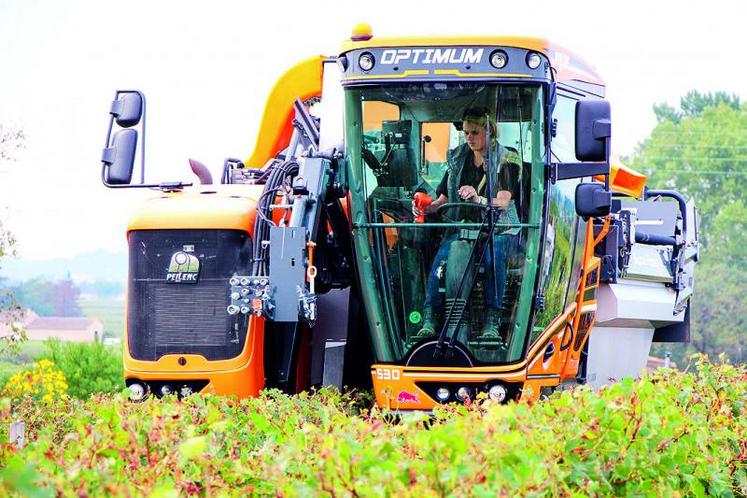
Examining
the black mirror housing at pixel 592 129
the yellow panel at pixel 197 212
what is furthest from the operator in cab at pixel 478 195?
the yellow panel at pixel 197 212

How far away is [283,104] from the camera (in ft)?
40.1

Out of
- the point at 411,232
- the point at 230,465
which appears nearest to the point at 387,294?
the point at 411,232

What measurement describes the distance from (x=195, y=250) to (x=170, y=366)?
0.84 metres

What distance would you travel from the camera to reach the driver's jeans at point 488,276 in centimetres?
925

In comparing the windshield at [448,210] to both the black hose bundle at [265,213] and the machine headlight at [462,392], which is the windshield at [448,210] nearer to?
the machine headlight at [462,392]

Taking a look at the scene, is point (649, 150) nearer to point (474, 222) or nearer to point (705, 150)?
point (705, 150)

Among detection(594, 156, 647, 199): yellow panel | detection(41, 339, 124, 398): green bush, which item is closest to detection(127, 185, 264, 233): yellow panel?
detection(594, 156, 647, 199): yellow panel

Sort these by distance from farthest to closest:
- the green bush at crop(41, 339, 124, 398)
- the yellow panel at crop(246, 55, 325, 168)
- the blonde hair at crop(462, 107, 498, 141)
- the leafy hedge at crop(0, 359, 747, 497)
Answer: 1. the green bush at crop(41, 339, 124, 398)
2. the yellow panel at crop(246, 55, 325, 168)
3. the blonde hair at crop(462, 107, 498, 141)
4. the leafy hedge at crop(0, 359, 747, 497)

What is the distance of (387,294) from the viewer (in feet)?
31.0

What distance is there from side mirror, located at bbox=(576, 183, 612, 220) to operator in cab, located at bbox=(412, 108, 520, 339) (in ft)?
1.57

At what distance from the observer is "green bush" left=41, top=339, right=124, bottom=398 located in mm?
23219

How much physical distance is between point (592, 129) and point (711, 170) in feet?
218

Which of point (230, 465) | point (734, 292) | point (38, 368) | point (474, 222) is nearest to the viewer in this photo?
point (230, 465)

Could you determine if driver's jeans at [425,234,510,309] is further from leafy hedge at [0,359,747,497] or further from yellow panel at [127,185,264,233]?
leafy hedge at [0,359,747,497]
